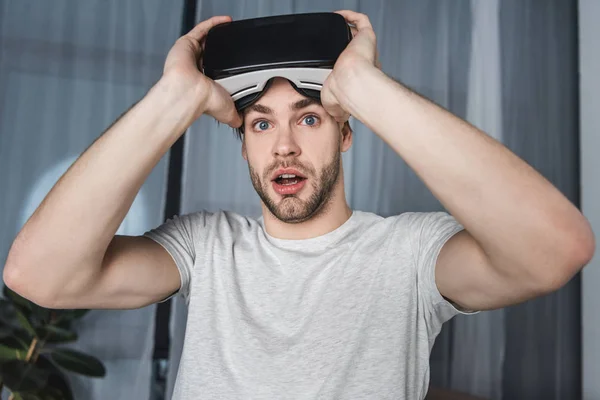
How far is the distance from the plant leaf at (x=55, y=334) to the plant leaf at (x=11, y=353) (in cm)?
11

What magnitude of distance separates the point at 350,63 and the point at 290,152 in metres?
0.27

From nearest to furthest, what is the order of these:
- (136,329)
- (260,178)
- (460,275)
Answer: (460,275) < (260,178) < (136,329)

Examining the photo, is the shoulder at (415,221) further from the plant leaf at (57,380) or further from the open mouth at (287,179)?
the plant leaf at (57,380)

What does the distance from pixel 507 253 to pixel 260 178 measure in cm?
56

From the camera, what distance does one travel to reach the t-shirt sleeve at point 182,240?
113 centimetres

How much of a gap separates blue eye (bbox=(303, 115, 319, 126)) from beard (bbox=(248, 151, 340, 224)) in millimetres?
96

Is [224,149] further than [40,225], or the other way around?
[224,149]

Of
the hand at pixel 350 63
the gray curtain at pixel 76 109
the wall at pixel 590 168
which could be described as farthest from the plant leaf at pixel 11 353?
the wall at pixel 590 168

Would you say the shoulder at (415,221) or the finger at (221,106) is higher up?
the finger at (221,106)

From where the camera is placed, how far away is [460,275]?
0.95m

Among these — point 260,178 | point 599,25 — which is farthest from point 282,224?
point 599,25

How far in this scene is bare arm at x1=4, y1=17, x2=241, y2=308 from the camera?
3.07ft

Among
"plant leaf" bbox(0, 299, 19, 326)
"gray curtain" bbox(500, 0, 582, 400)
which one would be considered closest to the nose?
"plant leaf" bbox(0, 299, 19, 326)

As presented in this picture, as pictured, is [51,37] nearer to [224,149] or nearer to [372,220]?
[224,149]
